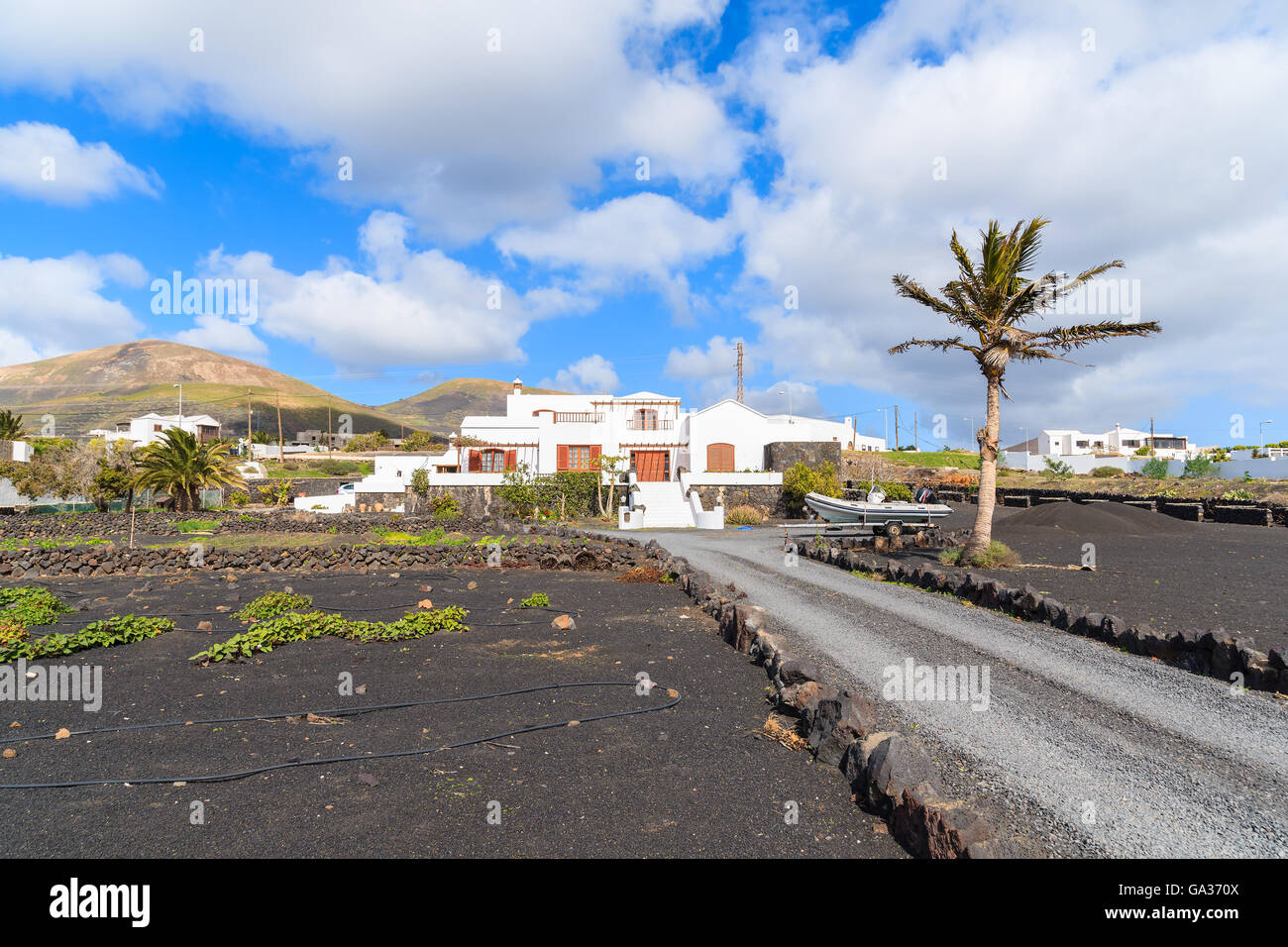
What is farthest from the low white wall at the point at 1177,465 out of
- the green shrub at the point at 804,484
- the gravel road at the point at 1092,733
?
the gravel road at the point at 1092,733

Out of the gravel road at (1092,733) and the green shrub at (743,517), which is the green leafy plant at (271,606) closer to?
the gravel road at (1092,733)

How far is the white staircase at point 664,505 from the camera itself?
81.6 ft

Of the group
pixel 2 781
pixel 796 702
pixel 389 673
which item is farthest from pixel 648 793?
pixel 2 781

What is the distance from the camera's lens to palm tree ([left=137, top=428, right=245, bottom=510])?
25500 millimetres

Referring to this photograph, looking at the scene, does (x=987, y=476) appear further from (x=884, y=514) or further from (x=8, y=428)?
(x=8, y=428)

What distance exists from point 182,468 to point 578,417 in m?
17.9

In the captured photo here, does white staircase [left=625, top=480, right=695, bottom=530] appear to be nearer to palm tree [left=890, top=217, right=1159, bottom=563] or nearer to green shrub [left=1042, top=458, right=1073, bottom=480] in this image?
palm tree [left=890, top=217, right=1159, bottom=563]

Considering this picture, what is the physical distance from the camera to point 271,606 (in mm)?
8781

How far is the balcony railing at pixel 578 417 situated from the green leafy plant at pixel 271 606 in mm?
24437

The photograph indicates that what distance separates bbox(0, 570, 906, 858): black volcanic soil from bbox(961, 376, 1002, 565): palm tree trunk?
25.4 ft

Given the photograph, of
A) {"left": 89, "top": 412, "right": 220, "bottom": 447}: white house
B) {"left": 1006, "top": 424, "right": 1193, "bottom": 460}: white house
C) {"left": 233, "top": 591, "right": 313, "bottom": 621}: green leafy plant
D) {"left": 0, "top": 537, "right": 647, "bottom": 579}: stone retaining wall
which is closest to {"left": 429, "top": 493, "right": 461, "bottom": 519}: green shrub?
{"left": 0, "top": 537, "right": 647, "bottom": 579}: stone retaining wall

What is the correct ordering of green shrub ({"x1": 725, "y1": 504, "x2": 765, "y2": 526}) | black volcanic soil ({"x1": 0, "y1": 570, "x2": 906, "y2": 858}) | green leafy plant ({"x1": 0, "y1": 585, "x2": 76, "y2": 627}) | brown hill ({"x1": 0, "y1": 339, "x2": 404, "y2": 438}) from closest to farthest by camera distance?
black volcanic soil ({"x1": 0, "y1": 570, "x2": 906, "y2": 858}) → green leafy plant ({"x1": 0, "y1": 585, "x2": 76, "y2": 627}) → green shrub ({"x1": 725, "y1": 504, "x2": 765, "y2": 526}) → brown hill ({"x1": 0, "y1": 339, "x2": 404, "y2": 438})

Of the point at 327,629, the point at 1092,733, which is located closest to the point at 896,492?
the point at 1092,733

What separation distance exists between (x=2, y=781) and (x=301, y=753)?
1715 millimetres
